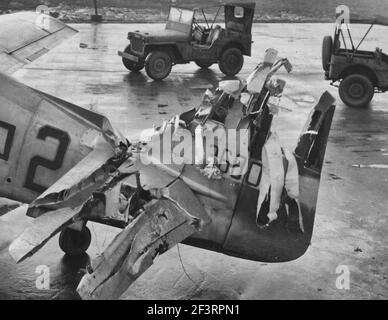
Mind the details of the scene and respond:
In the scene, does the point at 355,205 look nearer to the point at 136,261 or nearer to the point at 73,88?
the point at 136,261

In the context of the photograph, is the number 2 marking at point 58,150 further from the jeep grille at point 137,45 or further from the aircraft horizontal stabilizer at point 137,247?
the jeep grille at point 137,45

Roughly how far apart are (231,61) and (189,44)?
1562mm

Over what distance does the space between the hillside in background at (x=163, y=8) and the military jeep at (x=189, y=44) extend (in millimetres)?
11561

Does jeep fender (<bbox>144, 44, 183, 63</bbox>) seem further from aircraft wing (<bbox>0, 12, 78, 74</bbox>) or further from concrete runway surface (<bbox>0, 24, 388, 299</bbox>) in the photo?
aircraft wing (<bbox>0, 12, 78, 74</bbox>)

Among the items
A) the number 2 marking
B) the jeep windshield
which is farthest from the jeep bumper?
the number 2 marking

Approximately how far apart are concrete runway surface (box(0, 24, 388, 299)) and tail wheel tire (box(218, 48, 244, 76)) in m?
0.32

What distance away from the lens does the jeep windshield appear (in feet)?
61.4

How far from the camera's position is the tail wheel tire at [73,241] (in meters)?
7.79

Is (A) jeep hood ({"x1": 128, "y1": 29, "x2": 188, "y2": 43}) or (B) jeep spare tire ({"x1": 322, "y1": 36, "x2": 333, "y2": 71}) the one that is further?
(A) jeep hood ({"x1": 128, "y1": 29, "x2": 188, "y2": 43})

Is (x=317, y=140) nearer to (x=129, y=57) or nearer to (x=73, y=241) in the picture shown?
(x=73, y=241)

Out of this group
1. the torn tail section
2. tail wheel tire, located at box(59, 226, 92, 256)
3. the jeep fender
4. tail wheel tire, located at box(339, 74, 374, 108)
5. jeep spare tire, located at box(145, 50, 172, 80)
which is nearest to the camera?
the torn tail section

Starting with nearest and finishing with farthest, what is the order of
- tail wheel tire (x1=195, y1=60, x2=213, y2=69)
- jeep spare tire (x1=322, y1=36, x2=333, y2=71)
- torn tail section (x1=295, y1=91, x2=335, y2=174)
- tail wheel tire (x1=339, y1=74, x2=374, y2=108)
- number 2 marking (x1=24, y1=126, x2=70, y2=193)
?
number 2 marking (x1=24, y1=126, x2=70, y2=193), torn tail section (x1=295, y1=91, x2=335, y2=174), tail wheel tire (x1=339, y1=74, x2=374, y2=108), jeep spare tire (x1=322, y1=36, x2=333, y2=71), tail wheel tire (x1=195, y1=60, x2=213, y2=69)

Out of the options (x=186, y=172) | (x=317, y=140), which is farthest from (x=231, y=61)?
(x=186, y=172)

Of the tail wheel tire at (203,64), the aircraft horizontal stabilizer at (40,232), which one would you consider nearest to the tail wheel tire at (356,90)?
the tail wheel tire at (203,64)
